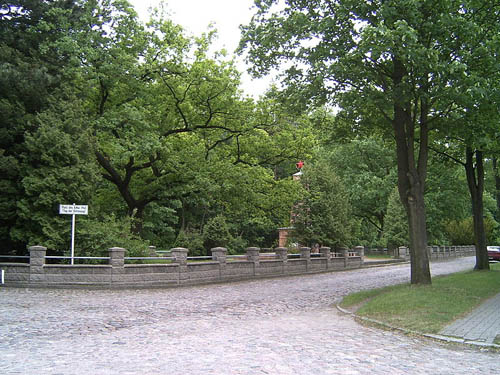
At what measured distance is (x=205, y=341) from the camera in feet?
26.9

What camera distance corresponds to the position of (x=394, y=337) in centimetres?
878

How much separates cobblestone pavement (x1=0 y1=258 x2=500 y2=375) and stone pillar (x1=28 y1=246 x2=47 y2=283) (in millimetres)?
2793

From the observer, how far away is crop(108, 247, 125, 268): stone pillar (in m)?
16.8

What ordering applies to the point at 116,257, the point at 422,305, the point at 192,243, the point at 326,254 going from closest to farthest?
1. the point at 422,305
2. the point at 116,257
3. the point at 192,243
4. the point at 326,254

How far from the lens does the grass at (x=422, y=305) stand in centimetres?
974

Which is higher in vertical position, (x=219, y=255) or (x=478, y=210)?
(x=478, y=210)

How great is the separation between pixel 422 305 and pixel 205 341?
5726 mm

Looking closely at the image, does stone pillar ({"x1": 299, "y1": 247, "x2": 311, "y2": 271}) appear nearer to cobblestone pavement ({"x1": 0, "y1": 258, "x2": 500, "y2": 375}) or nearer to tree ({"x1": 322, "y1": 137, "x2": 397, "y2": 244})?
cobblestone pavement ({"x1": 0, "y1": 258, "x2": 500, "y2": 375})

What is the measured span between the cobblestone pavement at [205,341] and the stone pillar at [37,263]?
2793mm

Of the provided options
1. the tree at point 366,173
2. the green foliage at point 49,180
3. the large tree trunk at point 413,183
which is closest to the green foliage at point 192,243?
the green foliage at point 49,180

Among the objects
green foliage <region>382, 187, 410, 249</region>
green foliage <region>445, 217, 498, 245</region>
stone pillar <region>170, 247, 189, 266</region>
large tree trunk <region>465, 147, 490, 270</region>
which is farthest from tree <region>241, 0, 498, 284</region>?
green foliage <region>445, 217, 498, 245</region>

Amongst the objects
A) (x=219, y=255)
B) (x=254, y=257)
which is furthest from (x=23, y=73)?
(x=254, y=257)

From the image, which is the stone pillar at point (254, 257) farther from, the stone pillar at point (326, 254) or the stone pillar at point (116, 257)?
the stone pillar at point (326, 254)

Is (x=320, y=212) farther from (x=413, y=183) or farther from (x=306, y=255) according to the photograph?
(x=413, y=183)
